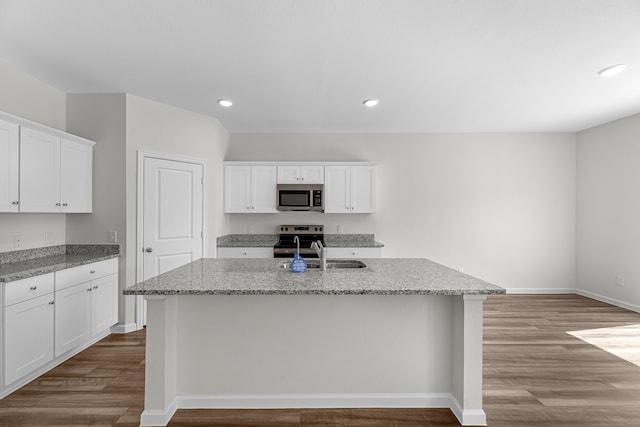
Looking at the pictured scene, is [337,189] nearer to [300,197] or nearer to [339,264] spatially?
[300,197]

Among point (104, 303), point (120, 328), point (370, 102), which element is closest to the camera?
point (104, 303)

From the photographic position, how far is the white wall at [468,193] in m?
5.38

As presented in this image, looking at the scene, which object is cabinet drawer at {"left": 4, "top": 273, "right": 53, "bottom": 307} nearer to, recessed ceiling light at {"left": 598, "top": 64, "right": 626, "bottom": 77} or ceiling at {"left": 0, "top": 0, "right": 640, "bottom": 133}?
ceiling at {"left": 0, "top": 0, "right": 640, "bottom": 133}

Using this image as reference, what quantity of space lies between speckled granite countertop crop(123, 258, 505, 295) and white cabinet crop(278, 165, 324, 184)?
243cm

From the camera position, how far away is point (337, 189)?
5051mm

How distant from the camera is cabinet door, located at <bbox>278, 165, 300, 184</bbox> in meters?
5.02

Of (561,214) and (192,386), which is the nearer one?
Result: (192,386)

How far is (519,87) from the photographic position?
3492 millimetres

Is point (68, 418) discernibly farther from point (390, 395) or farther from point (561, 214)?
point (561, 214)

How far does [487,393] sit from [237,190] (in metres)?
3.92

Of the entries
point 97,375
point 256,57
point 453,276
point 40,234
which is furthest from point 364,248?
point 40,234

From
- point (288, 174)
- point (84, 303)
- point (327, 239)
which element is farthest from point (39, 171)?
point (327, 239)

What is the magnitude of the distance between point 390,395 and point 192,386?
1322mm

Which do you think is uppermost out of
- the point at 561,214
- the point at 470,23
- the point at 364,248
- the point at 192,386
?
the point at 470,23
